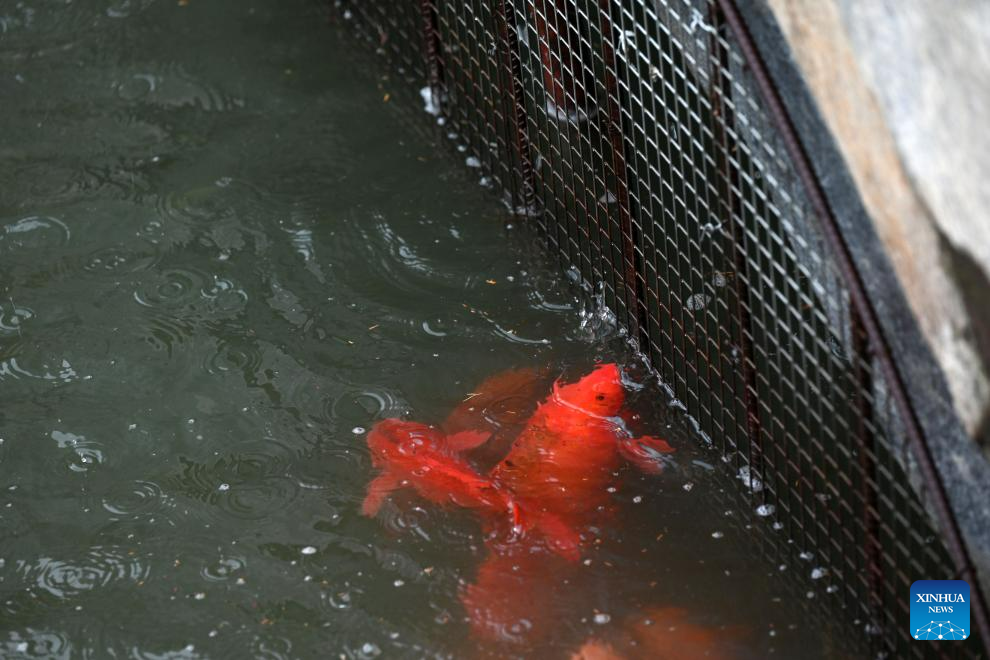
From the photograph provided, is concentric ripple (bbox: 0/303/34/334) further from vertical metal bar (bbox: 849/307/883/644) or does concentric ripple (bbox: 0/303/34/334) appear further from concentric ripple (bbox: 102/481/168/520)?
vertical metal bar (bbox: 849/307/883/644)

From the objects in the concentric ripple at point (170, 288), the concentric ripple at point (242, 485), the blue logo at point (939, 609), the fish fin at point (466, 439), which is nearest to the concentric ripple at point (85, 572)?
the concentric ripple at point (242, 485)

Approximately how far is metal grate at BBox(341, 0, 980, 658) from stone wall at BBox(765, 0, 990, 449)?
0.14 metres

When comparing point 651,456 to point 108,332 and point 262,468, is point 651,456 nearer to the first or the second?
point 262,468

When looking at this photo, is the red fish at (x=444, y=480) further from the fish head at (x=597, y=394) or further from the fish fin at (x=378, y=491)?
the fish head at (x=597, y=394)

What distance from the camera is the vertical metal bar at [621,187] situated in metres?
3.99

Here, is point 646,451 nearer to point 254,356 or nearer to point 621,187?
point 621,187

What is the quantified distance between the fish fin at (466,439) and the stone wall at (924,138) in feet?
5.25

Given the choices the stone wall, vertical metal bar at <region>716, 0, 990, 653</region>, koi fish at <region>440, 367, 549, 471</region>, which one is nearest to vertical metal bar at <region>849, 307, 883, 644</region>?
vertical metal bar at <region>716, 0, 990, 653</region>

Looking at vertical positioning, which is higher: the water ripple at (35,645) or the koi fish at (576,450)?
the koi fish at (576,450)

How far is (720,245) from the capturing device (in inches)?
175

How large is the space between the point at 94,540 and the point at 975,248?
8.72 ft

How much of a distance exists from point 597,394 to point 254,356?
119 cm

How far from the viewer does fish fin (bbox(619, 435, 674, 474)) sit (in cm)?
398

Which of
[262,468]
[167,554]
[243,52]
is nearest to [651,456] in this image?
[262,468]
